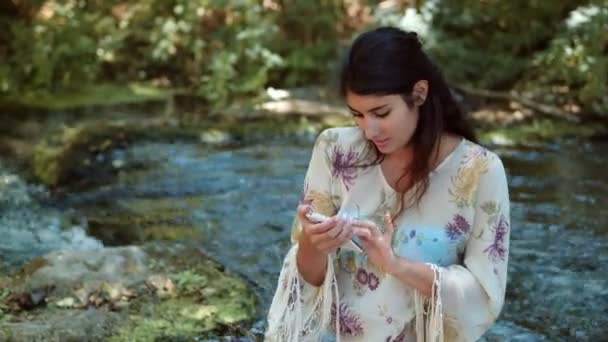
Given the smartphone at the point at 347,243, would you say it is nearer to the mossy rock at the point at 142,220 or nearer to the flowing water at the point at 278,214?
the flowing water at the point at 278,214

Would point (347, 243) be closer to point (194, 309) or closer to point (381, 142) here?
point (381, 142)

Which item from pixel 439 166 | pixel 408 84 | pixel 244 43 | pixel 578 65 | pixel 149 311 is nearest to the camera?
pixel 408 84

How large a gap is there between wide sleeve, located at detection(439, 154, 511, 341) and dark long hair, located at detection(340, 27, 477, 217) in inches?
5.9

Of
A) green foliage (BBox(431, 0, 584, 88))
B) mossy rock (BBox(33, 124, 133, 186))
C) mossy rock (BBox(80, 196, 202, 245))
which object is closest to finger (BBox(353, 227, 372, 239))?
mossy rock (BBox(80, 196, 202, 245))

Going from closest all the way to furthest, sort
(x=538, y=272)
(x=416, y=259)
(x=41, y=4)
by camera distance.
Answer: (x=416, y=259) < (x=538, y=272) < (x=41, y=4)

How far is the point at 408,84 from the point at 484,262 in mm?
492

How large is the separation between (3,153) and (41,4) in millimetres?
3762

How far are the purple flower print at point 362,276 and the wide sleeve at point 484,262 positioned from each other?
0.22 metres

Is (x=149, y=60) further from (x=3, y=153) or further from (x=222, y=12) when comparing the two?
(x=3, y=153)

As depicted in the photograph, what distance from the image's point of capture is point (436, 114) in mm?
2135

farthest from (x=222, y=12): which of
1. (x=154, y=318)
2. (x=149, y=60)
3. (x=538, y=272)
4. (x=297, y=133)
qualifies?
(x=154, y=318)

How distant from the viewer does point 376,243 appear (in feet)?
6.46

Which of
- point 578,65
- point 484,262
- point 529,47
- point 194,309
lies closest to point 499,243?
point 484,262

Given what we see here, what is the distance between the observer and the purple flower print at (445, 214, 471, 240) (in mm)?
2125
